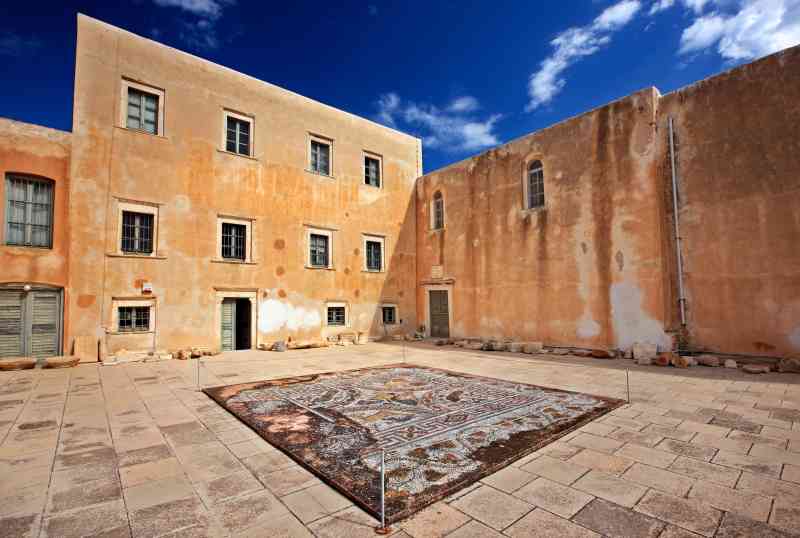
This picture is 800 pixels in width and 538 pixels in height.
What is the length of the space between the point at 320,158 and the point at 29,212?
939 cm

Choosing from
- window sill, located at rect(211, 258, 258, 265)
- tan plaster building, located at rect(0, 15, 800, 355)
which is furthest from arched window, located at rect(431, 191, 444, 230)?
window sill, located at rect(211, 258, 258, 265)

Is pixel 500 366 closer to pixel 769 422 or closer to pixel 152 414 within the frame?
pixel 769 422

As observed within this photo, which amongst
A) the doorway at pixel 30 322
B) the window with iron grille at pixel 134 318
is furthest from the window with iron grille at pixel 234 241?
the doorway at pixel 30 322

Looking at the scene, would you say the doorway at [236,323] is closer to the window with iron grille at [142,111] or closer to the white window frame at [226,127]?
the white window frame at [226,127]

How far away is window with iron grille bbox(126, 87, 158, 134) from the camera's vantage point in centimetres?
1251

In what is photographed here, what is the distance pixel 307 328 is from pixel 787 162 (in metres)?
14.9

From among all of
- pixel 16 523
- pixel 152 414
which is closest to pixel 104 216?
pixel 152 414

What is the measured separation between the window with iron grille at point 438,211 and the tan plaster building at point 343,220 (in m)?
1.22

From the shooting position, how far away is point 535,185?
591 inches

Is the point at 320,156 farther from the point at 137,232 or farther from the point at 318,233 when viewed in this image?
the point at 137,232

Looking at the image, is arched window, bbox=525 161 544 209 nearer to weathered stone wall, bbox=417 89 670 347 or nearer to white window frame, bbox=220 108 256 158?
weathered stone wall, bbox=417 89 670 347

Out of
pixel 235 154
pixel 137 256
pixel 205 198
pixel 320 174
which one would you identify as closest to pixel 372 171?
pixel 320 174

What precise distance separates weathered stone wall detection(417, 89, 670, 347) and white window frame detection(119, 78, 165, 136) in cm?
1123

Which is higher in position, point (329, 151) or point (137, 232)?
point (329, 151)
